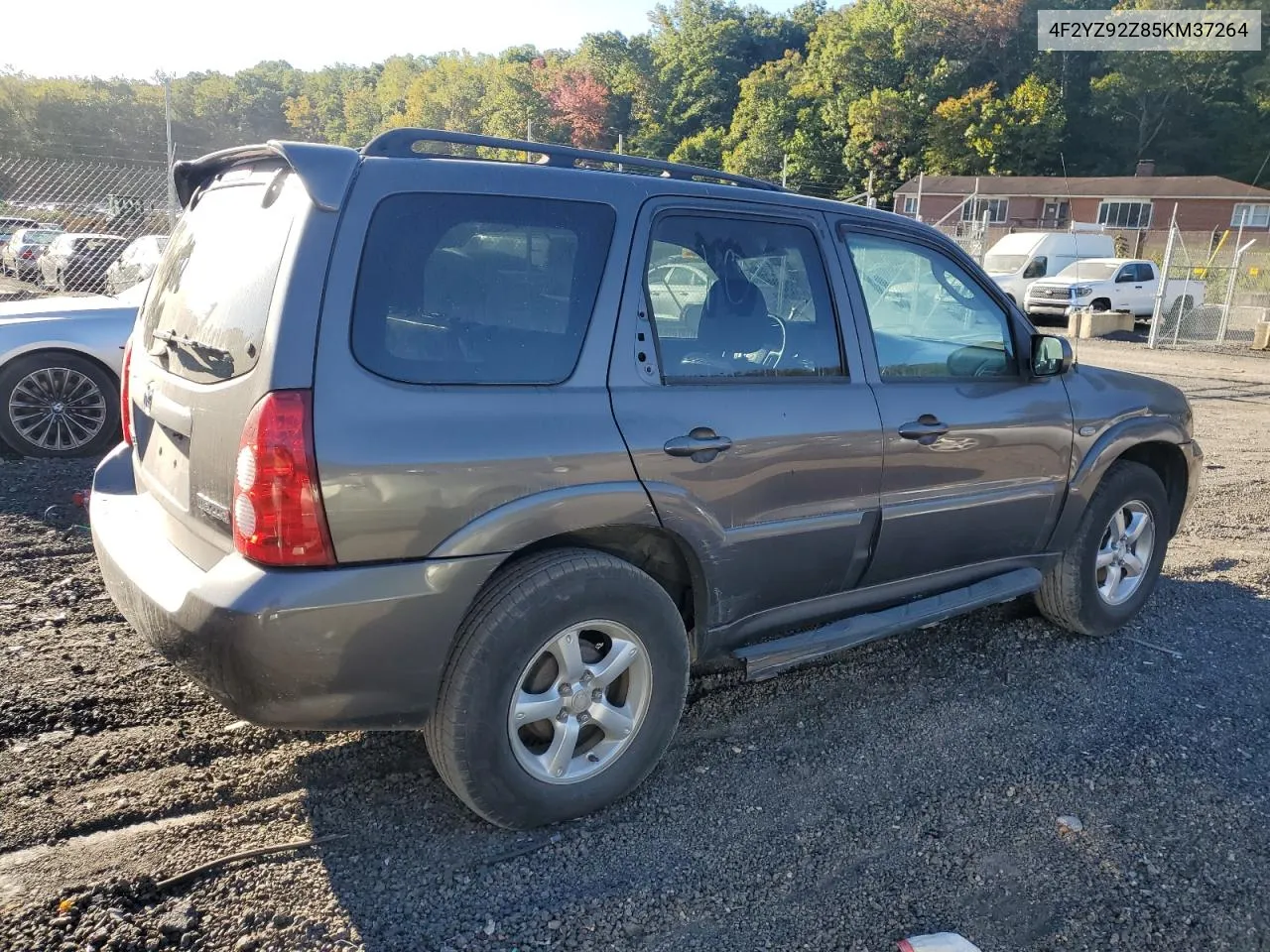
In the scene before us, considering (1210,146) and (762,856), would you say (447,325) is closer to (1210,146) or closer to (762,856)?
(762,856)

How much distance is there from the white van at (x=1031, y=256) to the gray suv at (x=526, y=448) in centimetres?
2485

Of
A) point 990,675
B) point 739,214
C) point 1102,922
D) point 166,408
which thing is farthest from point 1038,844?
point 166,408

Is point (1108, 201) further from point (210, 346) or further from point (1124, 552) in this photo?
point (210, 346)

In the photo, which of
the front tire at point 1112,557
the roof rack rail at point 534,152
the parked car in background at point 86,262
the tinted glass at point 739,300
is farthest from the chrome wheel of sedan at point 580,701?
the parked car in background at point 86,262

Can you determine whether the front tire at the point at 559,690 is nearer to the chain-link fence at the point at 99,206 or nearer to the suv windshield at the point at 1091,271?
the chain-link fence at the point at 99,206

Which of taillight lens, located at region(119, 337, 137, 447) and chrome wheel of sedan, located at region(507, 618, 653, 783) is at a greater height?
taillight lens, located at region(119, 337, 137, 447)

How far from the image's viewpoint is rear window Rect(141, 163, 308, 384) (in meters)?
2.40

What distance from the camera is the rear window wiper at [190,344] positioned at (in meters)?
2.47

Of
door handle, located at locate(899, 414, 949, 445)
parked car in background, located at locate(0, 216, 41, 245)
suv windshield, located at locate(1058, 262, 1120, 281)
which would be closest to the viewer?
door handle, located at locate(899, 414, 949, 445)

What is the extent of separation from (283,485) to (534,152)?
4.28 ft

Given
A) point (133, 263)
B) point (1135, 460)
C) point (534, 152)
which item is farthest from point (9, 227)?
point (1135, 460)

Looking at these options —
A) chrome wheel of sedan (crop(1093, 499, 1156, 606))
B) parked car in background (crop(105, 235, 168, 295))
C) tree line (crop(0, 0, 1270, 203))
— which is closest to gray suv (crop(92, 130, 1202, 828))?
chrome wheel of sedan (crop(1093, 499, 1156, 606))

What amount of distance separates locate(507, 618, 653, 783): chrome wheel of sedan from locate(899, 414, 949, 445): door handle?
1328 mm

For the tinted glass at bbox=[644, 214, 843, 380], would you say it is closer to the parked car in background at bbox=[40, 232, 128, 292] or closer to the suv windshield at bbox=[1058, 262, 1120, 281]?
the parked car in background at bbox=[40, 232, 128, 292]
